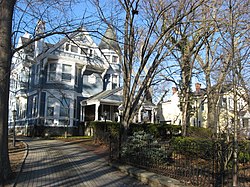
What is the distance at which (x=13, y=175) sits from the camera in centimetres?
790

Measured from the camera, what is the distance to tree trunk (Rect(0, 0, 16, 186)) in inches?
283

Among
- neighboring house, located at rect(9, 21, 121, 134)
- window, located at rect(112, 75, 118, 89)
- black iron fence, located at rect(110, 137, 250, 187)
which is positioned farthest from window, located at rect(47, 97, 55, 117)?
black iron fence, located at rect(110, 137, 250, 187)

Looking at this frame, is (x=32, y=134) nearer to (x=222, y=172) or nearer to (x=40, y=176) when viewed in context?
(x=40, y=176)

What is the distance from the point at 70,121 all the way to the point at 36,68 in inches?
264

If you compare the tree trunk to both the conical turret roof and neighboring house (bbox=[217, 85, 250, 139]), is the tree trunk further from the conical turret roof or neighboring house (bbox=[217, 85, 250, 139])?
neighboring house (bbox=[217, 85, 250, 139])

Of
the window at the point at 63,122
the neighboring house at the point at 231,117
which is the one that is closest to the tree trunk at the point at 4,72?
the neighboring house at the point at 231,117

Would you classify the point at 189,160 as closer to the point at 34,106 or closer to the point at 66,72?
the point at 66,72

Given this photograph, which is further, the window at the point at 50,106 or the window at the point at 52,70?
the window at the point at 52,70

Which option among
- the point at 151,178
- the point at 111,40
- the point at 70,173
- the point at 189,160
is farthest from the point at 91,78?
the point at 189,160

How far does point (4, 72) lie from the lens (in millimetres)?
7234

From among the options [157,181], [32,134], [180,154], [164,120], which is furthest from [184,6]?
[164,120]

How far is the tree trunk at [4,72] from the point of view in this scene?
7.19 meters

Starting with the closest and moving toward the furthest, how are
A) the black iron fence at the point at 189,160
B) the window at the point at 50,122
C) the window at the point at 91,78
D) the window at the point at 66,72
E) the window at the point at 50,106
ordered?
the black iron fence at the point at 189,160, the window at the point at 50,122, the window at the point at 50,106, the window at the point at 66,72, the window at the point at 91,78

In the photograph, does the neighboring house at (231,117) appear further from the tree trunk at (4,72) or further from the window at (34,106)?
the window at (34,106)
